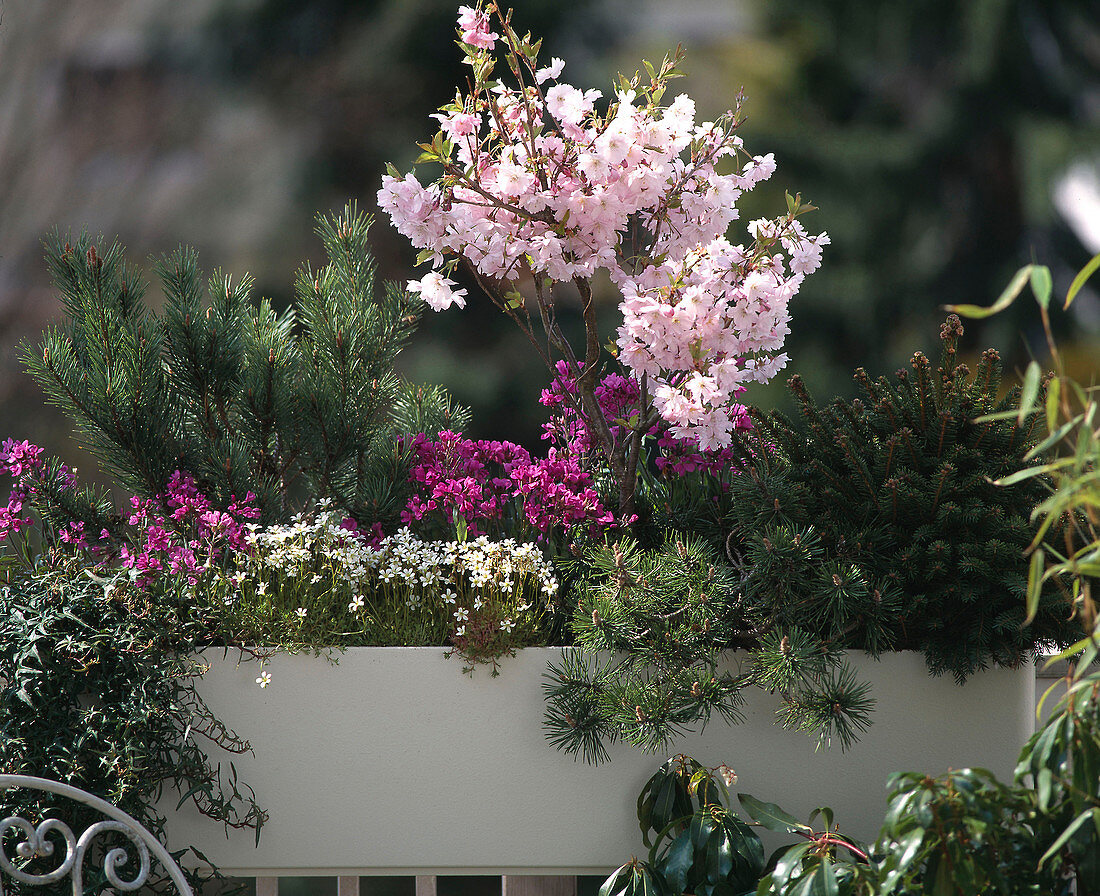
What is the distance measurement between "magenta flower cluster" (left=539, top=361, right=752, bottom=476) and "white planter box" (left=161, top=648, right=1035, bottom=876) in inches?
19.6

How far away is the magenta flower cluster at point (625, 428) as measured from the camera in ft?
6.13

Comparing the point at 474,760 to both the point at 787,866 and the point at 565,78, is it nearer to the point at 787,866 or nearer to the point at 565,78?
the point at 787,866

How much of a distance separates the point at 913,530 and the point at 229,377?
1.35 m

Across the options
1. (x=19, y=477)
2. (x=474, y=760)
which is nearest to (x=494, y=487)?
(x=474, y=760)

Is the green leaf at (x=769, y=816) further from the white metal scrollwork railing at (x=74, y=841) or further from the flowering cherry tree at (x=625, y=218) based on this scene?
the white metal scrollwork railing at (x=74, y=841)

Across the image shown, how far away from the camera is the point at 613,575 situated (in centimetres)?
154

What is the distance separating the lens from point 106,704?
57.3 inches

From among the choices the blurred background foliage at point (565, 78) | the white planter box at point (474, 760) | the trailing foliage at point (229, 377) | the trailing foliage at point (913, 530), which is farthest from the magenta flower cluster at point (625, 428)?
the blurred background foliage at point (565, 78)

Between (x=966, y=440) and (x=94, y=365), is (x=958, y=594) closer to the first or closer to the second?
(x=966, y=440)

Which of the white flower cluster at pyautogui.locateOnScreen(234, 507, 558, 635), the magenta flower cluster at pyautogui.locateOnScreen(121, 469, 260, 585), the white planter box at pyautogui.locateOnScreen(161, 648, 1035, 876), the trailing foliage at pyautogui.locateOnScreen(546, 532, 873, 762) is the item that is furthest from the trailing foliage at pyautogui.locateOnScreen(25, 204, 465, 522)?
the trailing foliage at pyautogui.locateOnScreen(546, 532, 873, 762)

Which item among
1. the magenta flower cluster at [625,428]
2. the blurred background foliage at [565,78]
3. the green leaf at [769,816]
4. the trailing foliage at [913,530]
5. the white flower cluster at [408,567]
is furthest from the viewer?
the blurred background foliage at [565,78]

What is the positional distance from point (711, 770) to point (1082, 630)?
2.12 ft

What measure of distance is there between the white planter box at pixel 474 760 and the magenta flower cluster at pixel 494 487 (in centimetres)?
29

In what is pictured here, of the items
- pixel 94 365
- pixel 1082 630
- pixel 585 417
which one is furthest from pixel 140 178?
pixel 1082 630
